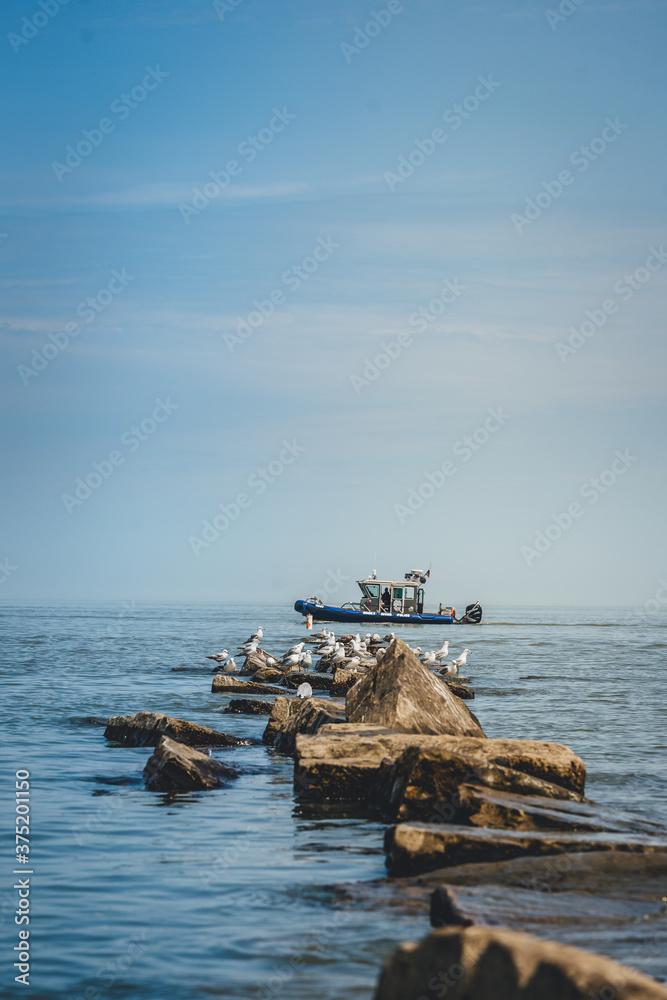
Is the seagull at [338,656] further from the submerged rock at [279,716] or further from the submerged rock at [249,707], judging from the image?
the submerged rock at [279,716]

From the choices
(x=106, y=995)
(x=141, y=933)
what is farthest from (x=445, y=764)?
(x=106, y=995)

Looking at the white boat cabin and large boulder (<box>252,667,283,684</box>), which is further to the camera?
the white boat cabin

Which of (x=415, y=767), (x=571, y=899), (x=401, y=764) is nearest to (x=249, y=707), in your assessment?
Result: (x=401, y=764)

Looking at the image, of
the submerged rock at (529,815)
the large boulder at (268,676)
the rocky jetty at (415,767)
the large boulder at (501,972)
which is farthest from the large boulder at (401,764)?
the large boulder at (268,676)

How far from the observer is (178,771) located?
10008 millimetres

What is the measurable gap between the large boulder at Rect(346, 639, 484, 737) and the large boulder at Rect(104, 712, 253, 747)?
2081mm

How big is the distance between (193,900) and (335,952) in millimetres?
1465

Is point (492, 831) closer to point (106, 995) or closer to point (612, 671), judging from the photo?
point (106, 995)

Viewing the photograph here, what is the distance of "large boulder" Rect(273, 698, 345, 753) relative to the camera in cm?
1192

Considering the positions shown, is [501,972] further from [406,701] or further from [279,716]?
[279,716]

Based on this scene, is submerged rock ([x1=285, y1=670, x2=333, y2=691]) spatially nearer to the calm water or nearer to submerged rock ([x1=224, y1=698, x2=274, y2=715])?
the calm water

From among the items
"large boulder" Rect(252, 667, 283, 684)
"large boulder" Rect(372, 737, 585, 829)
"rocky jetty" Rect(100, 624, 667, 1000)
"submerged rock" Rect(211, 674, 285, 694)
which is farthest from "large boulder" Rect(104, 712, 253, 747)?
"large boulder" Rect(252, 667, 283, 684)

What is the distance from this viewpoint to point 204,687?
21.3 metres

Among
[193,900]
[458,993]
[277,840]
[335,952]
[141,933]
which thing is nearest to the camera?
[458,993]
